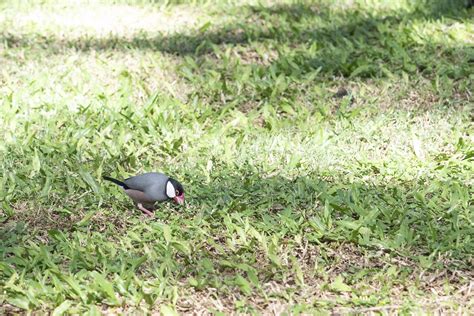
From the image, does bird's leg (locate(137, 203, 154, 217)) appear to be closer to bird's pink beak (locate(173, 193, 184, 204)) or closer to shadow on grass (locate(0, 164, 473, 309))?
shadow on grass (locate(0, 164, 473, 309))

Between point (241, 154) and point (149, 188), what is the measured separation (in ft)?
3.53

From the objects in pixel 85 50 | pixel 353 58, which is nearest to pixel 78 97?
pixel 85 50

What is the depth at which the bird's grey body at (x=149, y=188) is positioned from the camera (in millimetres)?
4648

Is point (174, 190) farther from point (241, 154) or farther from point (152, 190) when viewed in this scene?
point (241, 154)

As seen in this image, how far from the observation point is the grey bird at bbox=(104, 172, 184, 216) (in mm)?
4652

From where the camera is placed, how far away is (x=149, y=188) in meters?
4.65

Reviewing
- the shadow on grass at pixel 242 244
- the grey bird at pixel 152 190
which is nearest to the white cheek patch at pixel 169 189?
the grey bird at pixel 152 190

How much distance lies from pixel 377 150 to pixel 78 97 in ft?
7.39

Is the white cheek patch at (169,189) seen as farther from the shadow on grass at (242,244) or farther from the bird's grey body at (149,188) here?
the shadow on grass at (242,244)

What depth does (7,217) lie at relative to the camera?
186 inches

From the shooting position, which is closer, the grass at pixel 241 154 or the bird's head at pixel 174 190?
the grass at pixel 241 154

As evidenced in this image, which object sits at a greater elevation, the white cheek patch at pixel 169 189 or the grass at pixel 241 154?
the white cheek patch at pixel 169 189

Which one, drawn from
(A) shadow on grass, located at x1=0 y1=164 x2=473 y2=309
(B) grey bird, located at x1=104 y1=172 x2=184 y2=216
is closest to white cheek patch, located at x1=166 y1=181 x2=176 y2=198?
(B) grey bird, located at x1=104 y1=172 x2=184 y2=216

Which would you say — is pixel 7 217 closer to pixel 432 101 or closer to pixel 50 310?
pixel 50 310
